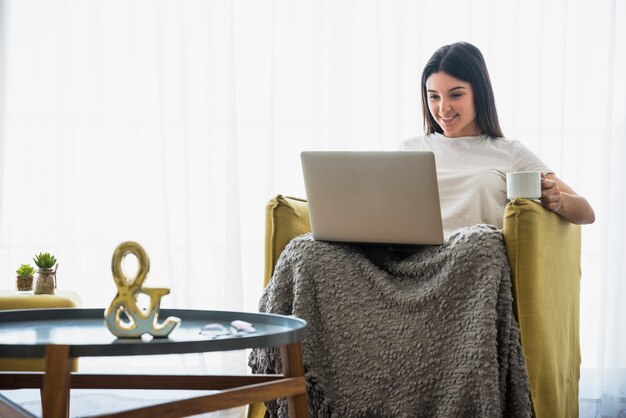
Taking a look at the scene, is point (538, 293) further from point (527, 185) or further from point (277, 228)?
point (277, 228)

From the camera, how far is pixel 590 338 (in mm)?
3012

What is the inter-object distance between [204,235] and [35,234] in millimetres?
641

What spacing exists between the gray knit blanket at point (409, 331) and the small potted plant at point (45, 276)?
808mm

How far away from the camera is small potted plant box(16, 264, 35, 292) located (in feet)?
8.09

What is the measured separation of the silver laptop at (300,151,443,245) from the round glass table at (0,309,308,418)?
0.61 metres

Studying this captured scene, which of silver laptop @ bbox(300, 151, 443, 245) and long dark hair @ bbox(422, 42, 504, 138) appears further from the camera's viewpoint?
long dark hair @ bbox(422, 42, 504, 138)

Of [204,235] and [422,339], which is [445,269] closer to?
[422,339]

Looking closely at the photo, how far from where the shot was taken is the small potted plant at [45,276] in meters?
2.40

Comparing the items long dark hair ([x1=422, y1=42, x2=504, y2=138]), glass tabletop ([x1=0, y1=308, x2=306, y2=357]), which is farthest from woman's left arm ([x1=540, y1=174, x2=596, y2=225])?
glass tabletop ([x1=0, y1=308, x2=306, y2=357])

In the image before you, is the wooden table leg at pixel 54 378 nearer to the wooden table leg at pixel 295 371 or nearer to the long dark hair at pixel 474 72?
the wooden table leg at pixel 295 371

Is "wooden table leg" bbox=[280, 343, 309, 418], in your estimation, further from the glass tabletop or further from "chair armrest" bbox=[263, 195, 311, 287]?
"chair armrest" bbox=[263, 195, 311, 287]

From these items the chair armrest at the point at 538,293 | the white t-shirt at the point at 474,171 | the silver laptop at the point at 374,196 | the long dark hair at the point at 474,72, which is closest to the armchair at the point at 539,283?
the chair armrest at the point at 538,293

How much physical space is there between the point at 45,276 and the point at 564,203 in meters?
1.51

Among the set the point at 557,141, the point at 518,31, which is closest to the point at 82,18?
the point at 518,31
